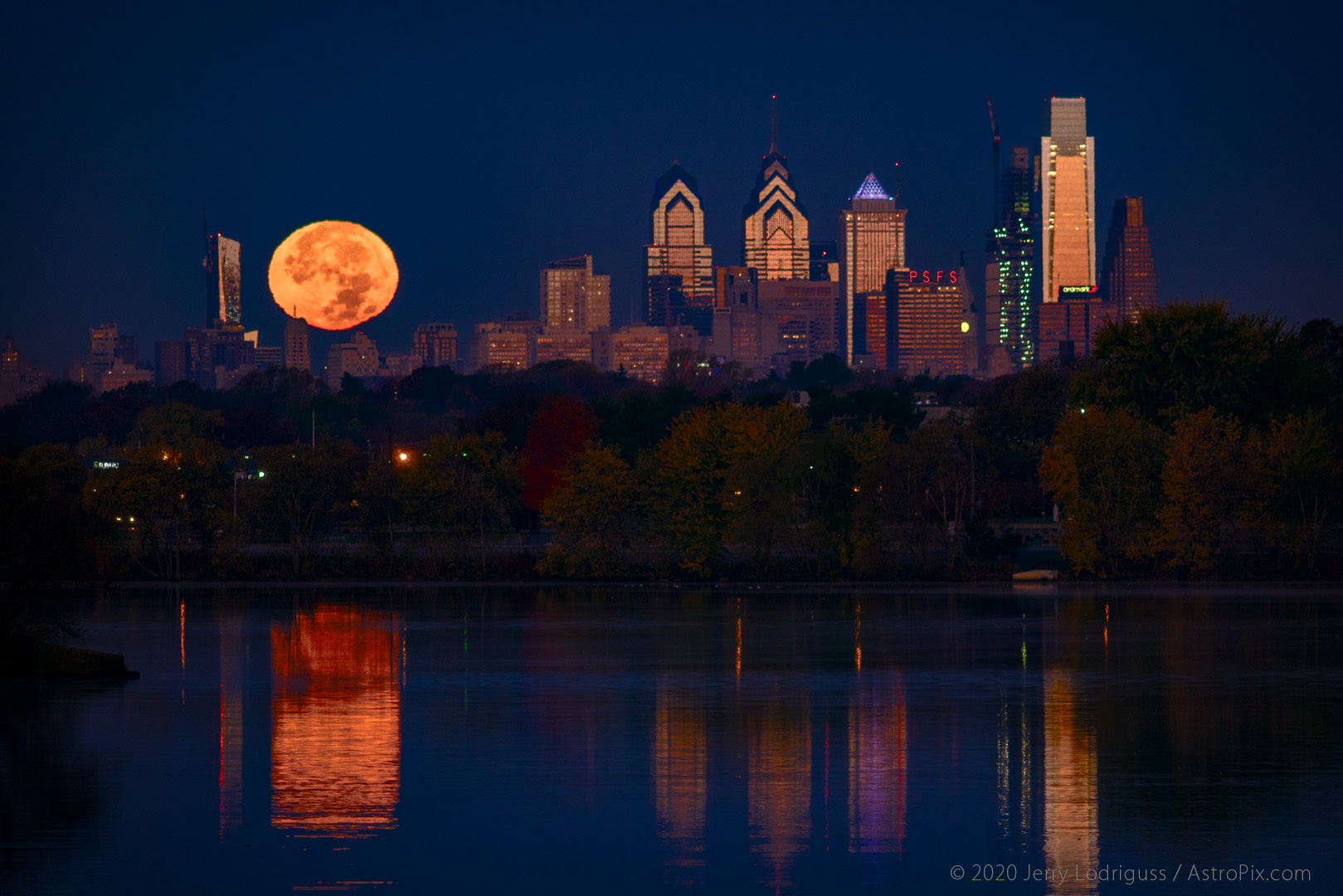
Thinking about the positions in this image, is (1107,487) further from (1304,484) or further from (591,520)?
(591,520)

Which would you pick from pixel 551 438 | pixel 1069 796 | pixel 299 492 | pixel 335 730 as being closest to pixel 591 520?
pixel 299 492

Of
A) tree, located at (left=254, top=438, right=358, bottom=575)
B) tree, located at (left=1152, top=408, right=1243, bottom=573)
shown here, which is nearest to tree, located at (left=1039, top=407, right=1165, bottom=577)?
tree, located at (left=1152, top=408, right=1243, bottom=573)

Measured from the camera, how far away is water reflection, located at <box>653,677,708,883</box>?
20828mm

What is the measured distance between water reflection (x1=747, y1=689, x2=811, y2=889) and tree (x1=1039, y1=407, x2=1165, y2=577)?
41.8m

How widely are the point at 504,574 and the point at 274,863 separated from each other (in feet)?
189

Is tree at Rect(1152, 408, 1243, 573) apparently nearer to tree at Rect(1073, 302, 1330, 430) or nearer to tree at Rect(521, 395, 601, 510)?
tree at Rect(1073, 302, 1330, 430)

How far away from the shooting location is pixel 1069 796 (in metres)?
24.0

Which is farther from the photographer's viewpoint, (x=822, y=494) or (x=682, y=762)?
(x=822, y=494)

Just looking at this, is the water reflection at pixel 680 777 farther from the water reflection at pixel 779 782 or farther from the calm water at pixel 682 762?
the water reflection at pixel 779 782

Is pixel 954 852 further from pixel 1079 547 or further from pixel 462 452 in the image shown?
pixel 462 452

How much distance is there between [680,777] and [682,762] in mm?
1392

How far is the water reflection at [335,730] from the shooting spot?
22828mm

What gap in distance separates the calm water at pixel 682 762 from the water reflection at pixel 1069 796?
0.23 ft

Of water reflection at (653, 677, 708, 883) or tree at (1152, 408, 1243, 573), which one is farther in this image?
tree at (1152, 408, 1243, 573)
